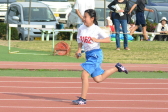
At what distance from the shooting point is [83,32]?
769 centimetres

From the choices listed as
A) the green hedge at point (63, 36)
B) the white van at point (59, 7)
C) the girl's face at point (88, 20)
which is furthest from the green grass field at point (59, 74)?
the white van at point (59, 7)

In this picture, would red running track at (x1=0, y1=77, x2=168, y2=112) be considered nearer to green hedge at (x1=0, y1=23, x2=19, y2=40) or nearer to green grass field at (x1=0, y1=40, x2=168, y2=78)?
green grass field at (x1=0, y1=40, x2=168, y2=78)

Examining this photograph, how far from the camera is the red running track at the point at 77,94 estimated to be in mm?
Answer: 7406

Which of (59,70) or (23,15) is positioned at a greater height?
(23,15)

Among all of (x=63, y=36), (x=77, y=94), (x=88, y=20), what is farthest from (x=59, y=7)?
(x=88, y=20)

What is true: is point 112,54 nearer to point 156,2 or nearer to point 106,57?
point 106,57

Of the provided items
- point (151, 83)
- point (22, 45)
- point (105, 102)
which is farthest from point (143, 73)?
point (22, 45)

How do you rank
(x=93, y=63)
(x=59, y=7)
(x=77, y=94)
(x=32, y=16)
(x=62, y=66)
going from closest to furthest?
(x=93, y=63), (x=77, y=94), (x=62, y=66), (x=32, y=16), (x=59, y=7)

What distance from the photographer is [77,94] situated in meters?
8.75

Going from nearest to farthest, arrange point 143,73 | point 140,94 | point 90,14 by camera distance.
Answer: point 90,14
point 140,94
point 143,73

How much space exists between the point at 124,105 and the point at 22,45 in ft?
38.1

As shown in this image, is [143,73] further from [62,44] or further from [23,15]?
[23,15]

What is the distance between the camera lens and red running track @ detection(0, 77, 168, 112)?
292 inches

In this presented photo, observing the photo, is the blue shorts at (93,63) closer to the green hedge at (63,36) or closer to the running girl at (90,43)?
the running girl at (90,43)
